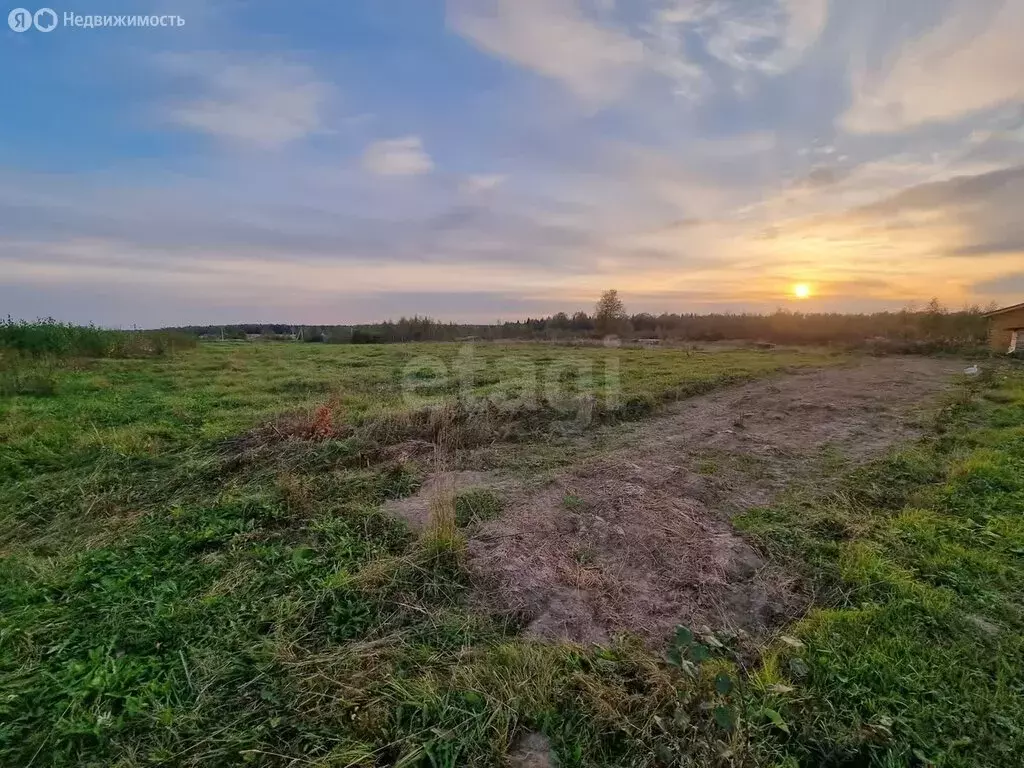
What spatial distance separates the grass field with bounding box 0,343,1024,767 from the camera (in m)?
2.04

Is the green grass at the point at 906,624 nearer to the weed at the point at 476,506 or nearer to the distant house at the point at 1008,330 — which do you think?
the weed at the point at 476,506

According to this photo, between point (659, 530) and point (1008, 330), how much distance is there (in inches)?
1030

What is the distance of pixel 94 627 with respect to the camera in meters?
2.69

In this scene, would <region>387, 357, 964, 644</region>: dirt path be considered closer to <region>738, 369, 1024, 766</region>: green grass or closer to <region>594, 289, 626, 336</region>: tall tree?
<region>738, 369, 1024, 766</region>: green grass

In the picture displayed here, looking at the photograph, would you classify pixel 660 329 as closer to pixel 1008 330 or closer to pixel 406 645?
pixel 1008 330

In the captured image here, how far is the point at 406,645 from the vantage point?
259 centimetres

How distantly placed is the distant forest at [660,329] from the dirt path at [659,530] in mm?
25076

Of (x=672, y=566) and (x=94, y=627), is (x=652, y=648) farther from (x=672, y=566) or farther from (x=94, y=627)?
(x=94, y=627)

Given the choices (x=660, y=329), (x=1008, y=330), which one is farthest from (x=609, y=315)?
(x=1008, y=330)

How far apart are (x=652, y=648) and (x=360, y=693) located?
155 cm

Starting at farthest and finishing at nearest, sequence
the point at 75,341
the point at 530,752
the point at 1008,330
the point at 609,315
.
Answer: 1. the point at 609,315
2. the point at 1008,330
3. the point at 75,341
4. the point at 530,752

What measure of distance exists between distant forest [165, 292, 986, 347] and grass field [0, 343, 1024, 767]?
28.1m

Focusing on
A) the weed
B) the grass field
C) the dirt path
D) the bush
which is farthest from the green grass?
the bush

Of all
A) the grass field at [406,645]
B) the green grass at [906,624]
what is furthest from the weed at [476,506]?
the green grass at [906,624]
